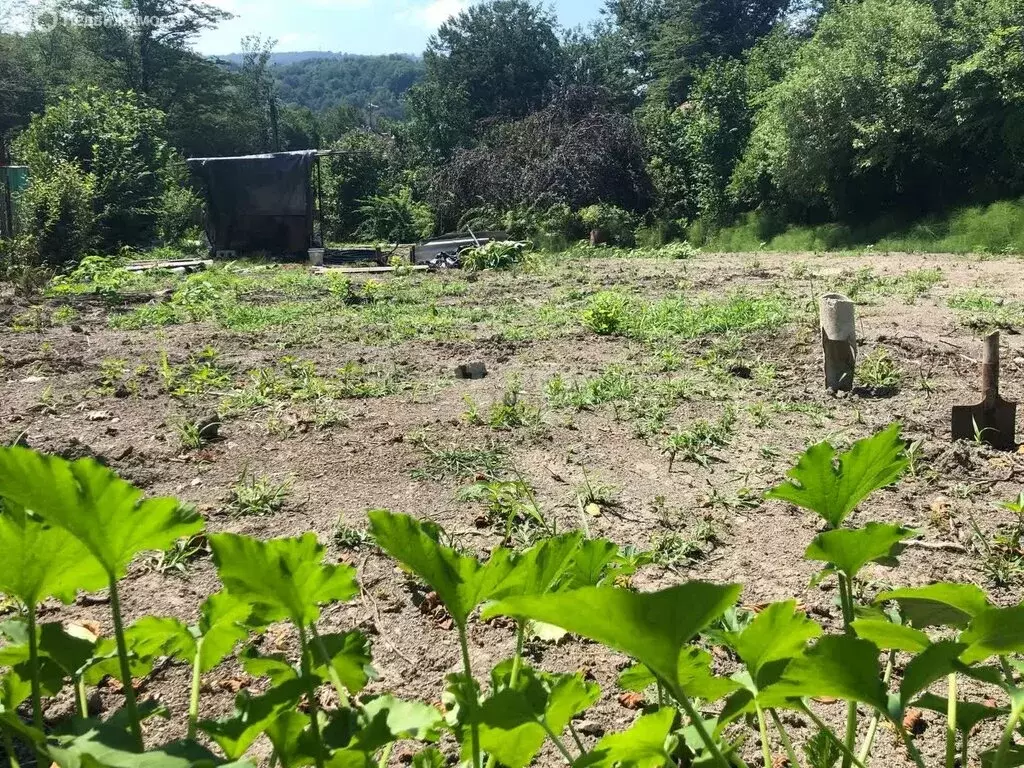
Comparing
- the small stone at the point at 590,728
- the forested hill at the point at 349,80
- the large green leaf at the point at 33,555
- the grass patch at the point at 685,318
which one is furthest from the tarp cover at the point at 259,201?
the forested hill at the point at 349,80

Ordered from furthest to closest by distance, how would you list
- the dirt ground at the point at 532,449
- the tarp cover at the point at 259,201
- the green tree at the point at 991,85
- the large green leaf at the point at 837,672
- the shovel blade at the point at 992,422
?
the tarp cover at the point at 259,201
the green tree at the point at 991,85
the shovel blade at the point at 992,422
the dirt ground at the point at 532,449
the large green leaf at the point at 837,672

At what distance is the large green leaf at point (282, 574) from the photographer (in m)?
0.68

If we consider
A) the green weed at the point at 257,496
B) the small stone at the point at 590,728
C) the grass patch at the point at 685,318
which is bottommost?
the small stone at the point at 590,728

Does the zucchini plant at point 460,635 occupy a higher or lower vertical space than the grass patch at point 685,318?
higher

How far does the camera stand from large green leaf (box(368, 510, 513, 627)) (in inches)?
27.8

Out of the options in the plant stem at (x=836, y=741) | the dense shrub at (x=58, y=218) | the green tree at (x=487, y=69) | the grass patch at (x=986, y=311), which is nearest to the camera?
the plant stem at (x=836, y=741)

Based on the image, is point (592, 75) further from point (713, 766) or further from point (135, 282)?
point (713, 766)

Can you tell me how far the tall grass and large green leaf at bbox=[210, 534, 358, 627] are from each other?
560 inches

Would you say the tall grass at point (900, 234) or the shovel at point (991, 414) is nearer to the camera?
the shovel at point (991, 414)

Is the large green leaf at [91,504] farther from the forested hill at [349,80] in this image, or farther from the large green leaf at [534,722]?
the forested hill at [349,80]

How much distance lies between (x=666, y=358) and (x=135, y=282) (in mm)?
7538

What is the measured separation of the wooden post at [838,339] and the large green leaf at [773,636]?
3921mm

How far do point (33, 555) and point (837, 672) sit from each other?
0.62 metres

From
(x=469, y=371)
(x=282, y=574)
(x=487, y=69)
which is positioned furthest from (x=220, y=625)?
(x=487, y=69)
